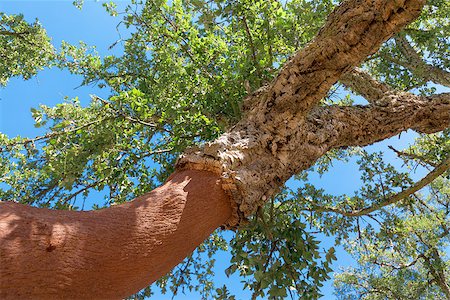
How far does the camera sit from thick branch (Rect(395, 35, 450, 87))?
8023 millimetres

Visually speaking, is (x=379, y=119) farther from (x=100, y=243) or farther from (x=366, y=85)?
(x=100, y=243)

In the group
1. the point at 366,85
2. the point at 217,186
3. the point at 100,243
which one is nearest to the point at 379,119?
the point at 366,85

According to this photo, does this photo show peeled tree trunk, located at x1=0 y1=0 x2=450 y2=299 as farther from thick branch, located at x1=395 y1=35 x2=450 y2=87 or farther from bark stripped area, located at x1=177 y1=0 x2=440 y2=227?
thick branch, located at x1=395 y1=35 x2=450 y2=87

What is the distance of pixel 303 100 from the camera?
3.58 metres

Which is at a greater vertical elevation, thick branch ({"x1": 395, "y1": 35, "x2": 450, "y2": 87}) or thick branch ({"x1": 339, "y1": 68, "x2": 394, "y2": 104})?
thick branch ({"x1": 395, "y1": 35, "x2": 450, "y2": 87})

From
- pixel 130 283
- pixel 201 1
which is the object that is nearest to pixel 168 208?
pixel 130 283

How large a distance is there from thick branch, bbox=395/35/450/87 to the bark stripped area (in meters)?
4.74

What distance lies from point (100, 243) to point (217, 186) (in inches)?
41.6

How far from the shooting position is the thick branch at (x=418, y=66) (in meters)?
8.02

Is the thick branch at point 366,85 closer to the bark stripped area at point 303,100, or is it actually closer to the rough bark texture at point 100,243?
the bark stripped area at point 303,100

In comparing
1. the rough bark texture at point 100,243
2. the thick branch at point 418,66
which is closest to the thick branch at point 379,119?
the rough bark texture at point 100,243

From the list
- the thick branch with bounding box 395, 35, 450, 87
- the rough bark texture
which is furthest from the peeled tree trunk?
the thick branch with bounding box 395, 35, 450, 87

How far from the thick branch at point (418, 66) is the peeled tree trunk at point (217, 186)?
11.6 feet

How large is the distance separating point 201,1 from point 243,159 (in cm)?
346
